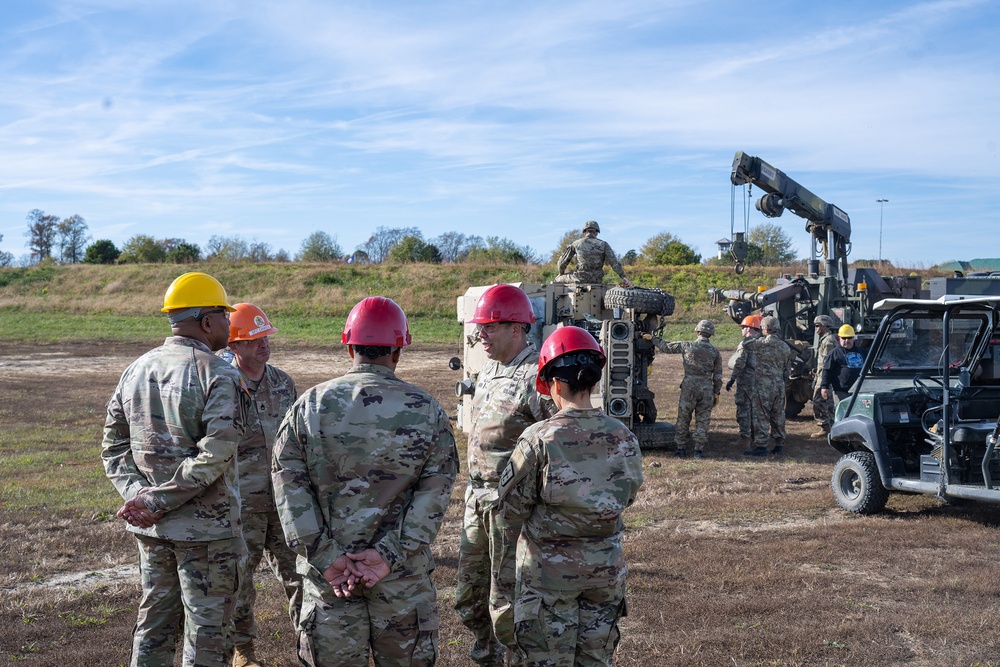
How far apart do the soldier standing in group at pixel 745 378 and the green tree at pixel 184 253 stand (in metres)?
40.7

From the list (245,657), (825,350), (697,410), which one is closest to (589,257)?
(697,410)

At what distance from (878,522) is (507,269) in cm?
3389

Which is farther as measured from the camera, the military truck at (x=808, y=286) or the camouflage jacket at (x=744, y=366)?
the military truck at (x=808, y=286)

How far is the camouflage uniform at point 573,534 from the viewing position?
345 cm

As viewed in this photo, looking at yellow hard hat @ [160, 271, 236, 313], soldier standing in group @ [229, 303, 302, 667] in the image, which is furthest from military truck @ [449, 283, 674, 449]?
yellow hard hat @ [160, 271, 236, 313]

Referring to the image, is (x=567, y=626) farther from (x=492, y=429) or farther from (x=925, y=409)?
(x=925, y=409)

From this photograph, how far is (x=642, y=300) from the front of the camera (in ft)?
38.1

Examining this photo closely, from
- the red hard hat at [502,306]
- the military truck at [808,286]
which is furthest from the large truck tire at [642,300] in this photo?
the red hard hat at [502,306]

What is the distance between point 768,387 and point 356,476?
367 inches

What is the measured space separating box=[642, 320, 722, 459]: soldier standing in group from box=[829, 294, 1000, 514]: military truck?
279cm

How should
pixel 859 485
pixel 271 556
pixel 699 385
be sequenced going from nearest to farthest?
pixel 271 556 < pixel 859 485 < pixel 699 385

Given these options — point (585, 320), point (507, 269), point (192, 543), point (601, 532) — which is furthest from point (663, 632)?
point (507, 269)

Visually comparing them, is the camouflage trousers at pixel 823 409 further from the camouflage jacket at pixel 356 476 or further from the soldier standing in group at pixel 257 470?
the camouflage jacket at pixel 356 476

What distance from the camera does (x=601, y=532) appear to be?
351 centimetres
